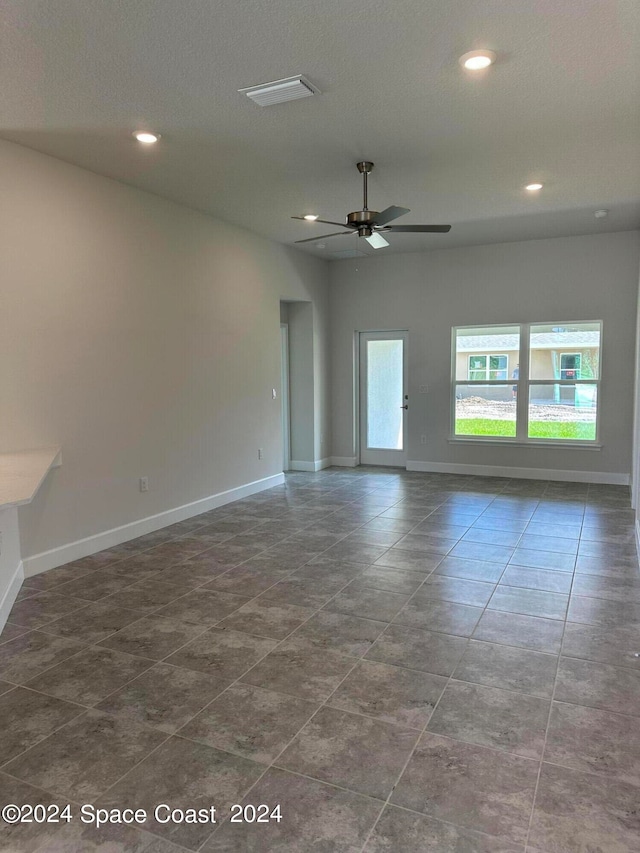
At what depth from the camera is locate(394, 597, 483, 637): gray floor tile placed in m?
3.10

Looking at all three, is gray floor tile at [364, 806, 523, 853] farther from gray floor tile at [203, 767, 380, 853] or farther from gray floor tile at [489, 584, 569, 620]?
gray floor tile at [489, 584, 569, 620]

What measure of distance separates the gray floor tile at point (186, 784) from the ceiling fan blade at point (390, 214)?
10.6ft

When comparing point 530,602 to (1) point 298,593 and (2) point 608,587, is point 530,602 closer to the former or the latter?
(2) point 608,587

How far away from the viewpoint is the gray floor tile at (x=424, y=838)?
5.45 ft

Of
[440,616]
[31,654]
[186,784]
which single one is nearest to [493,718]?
[440,616]

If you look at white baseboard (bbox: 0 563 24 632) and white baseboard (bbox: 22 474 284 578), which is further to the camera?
white baseboard (bbox: 22 474 284 578)

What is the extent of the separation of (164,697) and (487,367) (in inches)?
237

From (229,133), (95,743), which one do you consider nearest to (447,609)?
(95,743)

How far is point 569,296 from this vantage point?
682 centimetres

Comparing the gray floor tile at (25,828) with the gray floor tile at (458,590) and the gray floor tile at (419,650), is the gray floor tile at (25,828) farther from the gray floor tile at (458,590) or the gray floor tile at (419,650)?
the gray floor tile at (458,590)

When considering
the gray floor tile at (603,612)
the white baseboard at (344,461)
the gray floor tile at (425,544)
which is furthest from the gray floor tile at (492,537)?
the white baseboard at (344,461)

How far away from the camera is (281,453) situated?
23.4 feet

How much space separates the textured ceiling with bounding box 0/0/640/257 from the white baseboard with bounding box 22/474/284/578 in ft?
9.22

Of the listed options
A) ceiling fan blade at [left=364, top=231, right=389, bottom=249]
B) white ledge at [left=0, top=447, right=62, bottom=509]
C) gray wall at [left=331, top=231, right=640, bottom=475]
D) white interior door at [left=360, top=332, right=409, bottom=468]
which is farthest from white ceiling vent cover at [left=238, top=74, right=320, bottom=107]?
white interior door at [left=360, top=332, right=409, bottom=468]
